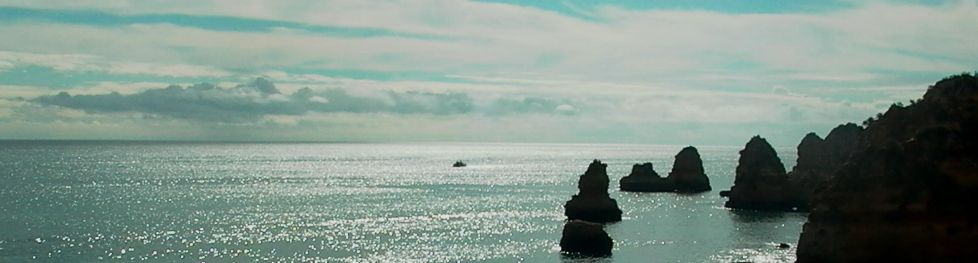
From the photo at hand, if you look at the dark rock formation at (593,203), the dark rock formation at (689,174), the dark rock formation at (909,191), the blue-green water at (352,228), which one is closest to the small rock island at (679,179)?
the dark rock formation at (689,174)

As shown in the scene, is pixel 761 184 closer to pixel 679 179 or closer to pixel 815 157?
pixel 815 157

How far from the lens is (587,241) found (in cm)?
8356

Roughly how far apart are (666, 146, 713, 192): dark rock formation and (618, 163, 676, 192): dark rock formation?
1646 mm

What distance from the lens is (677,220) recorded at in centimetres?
12325

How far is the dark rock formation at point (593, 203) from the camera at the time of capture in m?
112

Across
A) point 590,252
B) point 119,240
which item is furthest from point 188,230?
point 590,252

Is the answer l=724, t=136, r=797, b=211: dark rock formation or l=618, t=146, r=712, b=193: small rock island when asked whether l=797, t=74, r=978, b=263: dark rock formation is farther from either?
l=618, t=146, r=712, b=193: small rock island

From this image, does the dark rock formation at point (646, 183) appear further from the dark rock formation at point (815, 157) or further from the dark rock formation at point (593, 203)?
the dark rock formation at point (593, 203)

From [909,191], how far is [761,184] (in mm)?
90366

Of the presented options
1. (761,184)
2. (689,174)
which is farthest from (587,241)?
(689,174)

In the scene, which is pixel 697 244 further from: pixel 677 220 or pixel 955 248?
pixel 955 248

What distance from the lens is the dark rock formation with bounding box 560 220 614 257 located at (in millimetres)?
83438

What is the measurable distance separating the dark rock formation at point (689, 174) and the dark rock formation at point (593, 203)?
6957 cm

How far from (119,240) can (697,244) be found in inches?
2300
